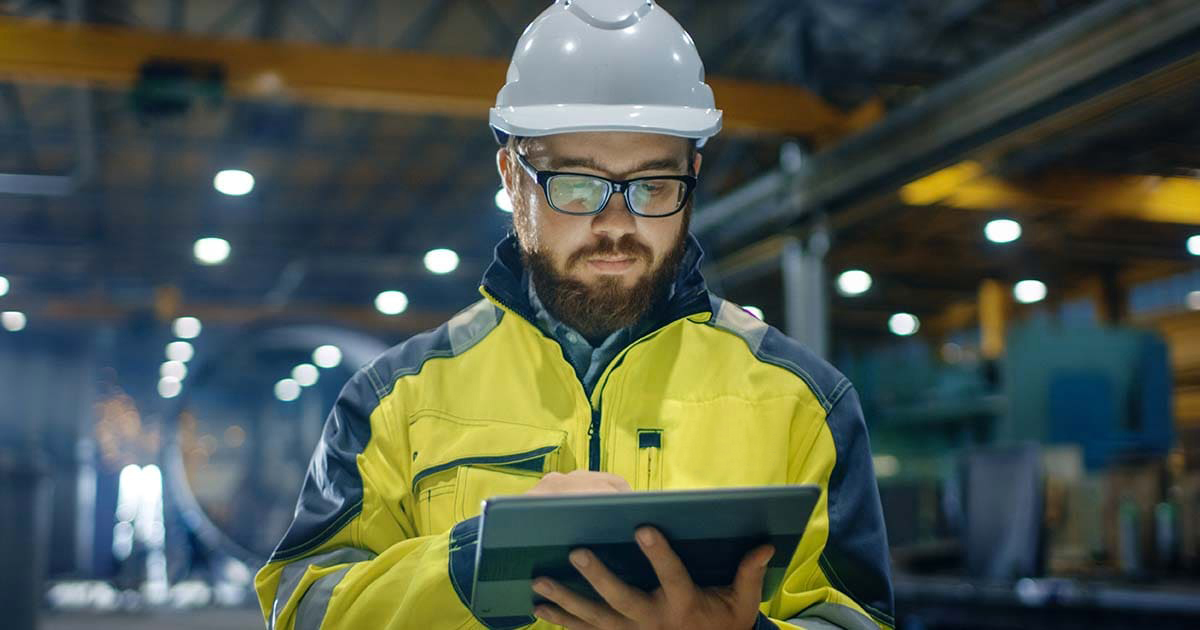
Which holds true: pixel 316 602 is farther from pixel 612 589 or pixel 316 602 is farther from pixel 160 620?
pixel 160 620

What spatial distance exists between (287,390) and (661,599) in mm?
10698

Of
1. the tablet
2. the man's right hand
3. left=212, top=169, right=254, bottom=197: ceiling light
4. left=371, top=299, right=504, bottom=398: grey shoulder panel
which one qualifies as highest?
left=212, top=169, right=254, bottom=197: ceiling light

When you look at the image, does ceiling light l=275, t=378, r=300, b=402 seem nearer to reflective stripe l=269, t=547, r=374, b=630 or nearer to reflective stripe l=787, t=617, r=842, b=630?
reflective stripe l=269, t=547, r=374, b=630

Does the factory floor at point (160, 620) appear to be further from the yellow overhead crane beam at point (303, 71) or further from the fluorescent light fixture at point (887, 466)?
the fluorescent light fixture at point (887, 466)

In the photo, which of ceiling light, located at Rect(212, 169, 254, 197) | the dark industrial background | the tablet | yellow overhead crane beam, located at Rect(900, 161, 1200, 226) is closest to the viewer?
the tablet

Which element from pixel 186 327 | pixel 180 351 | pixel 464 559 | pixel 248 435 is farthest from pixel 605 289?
pixel 180 351

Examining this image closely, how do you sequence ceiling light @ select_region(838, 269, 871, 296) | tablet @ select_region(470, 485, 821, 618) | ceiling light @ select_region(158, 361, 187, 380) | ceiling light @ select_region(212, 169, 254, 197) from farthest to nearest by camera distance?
ceiling light @ select_region(158, 361, 187, 380)
ceiling light @ select_region(212, 169, 254, 197)
ceiling light @ select_region(838, 269, 871, 296)
tablet @ select_region(470, 485, 821, 618)

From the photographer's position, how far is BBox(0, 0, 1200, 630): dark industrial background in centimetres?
515

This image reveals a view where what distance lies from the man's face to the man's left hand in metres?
0.40

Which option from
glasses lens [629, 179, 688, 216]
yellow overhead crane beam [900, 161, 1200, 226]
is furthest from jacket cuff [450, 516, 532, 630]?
yellow overhead crane beam [900, 161, 1200, 226]

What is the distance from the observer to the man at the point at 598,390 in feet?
4.39

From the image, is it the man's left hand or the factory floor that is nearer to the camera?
the man's left hand

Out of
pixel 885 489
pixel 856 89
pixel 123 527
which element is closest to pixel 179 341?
pixel 123 527

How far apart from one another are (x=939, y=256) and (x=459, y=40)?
400 centimetres
